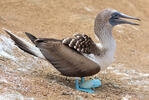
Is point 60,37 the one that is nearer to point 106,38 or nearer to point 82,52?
point 106,38

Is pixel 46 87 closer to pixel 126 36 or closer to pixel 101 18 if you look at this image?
pixel 101 18

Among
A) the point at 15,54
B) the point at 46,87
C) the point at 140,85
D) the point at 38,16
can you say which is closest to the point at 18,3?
the point at 38,16

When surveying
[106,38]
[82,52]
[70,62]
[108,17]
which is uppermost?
[108,17]

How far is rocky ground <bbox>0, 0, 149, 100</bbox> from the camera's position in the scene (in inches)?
205

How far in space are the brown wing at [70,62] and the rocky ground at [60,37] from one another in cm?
31

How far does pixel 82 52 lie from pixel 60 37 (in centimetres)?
498

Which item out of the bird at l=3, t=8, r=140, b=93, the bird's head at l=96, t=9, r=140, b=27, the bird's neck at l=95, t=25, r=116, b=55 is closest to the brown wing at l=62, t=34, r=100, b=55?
the bird at l=3, t=8, r=140, b=93

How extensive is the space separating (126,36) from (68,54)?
21.8 ft

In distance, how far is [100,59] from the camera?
227 inches

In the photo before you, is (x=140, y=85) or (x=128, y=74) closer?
(x=140, y=85)

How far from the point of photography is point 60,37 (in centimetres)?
1063

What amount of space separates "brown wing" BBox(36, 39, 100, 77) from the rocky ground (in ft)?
1.02

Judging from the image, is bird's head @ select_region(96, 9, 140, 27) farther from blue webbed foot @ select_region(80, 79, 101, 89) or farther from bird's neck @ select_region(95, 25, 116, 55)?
blue webbed foot @ select_region(80, 79, 101, 89)

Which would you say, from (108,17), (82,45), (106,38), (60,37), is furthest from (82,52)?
(60,37)
